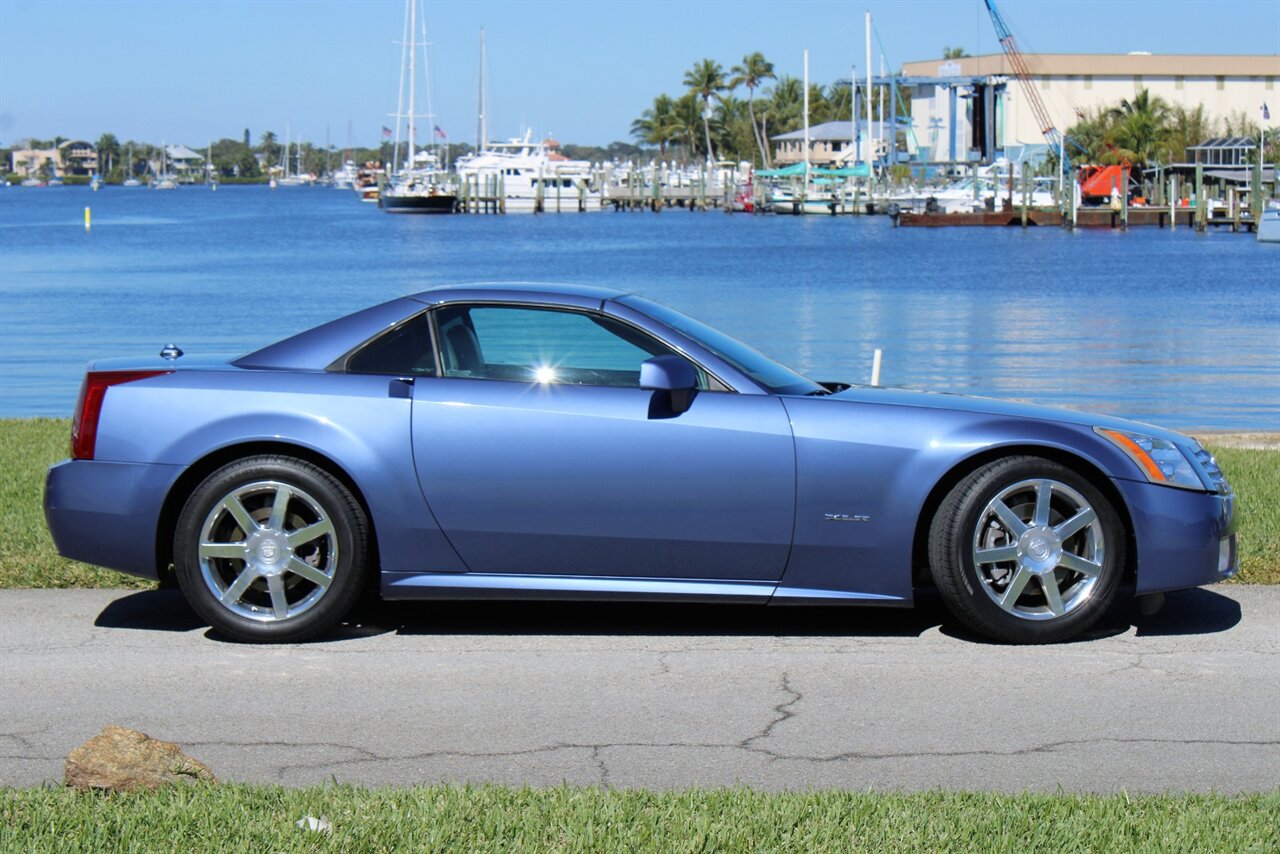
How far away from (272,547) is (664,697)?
1.76 metres

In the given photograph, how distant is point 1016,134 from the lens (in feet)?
441

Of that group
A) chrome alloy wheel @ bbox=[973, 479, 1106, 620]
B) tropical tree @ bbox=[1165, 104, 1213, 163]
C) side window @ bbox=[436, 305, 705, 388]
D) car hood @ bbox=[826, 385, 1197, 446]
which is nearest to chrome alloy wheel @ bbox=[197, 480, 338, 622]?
side window @ bbox=[436, 305, 705, 388]

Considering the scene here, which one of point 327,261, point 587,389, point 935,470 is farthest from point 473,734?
point 327,261

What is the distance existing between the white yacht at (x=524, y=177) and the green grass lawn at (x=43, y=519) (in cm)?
10916

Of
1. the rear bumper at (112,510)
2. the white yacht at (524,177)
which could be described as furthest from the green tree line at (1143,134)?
the rear bumper at (112,510)

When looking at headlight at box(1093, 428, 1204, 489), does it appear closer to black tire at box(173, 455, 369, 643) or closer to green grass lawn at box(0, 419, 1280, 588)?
green grass lawn at box(0, 419, 1280, 588)

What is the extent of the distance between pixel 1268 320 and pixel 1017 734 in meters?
33.3

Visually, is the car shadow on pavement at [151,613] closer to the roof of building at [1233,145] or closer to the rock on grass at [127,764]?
the rock on grass at [127,764]

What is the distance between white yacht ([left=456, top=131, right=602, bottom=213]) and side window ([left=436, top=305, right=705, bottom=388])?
4498 inches

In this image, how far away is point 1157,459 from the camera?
6449 millimetres

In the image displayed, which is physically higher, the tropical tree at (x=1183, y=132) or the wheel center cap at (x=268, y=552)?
the tropical tree at (x=1183, y=132)

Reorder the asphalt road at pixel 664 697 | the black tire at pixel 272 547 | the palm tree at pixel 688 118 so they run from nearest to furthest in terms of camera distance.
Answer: the asphalt road at pixel 664 697 < the black tire at pixel 272 547 < the palm tree at pixel 688 118

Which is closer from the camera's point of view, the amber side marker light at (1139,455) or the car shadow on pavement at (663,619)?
the amber side marker light at (1139,455)

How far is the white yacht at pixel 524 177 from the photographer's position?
123938 mm
